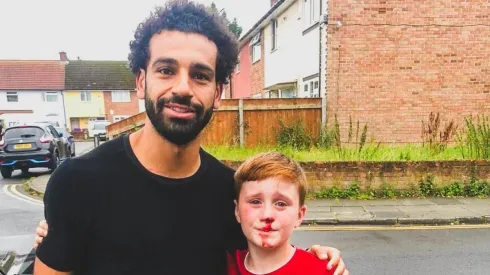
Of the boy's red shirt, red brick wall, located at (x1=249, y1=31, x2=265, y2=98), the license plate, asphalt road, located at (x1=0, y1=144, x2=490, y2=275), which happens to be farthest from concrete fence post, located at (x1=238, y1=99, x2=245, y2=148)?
the boy's red shirt

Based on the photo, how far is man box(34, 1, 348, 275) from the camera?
135 centimetres

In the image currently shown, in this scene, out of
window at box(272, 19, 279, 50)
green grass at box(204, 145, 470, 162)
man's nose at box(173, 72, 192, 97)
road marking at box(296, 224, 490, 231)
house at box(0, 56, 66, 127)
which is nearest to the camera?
man's nose at box(173, 72, 192, 97)

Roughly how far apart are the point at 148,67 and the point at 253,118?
10.0 metres

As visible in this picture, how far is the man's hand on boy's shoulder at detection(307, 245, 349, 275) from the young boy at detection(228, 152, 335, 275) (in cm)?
3

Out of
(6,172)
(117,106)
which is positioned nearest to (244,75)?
(6,172)

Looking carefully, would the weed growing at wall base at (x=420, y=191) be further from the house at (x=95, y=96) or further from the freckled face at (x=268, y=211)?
the house at (x=95, y=96)

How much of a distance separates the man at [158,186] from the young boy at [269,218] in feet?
0.27

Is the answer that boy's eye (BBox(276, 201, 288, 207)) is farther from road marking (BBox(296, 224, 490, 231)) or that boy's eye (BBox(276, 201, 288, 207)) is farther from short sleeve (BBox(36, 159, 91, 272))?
road marking (BBox(296, 224, 490, 231))

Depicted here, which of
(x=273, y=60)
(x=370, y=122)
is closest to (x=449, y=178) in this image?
(x=370, y=122)

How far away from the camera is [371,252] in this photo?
5.27 m

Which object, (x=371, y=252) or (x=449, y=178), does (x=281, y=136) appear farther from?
(x=371, y=252)

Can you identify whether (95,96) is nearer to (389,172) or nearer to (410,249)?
(389,172)

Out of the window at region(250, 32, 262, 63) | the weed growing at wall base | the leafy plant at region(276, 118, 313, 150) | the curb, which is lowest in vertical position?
the curb

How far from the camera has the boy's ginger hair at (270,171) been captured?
167 cm
